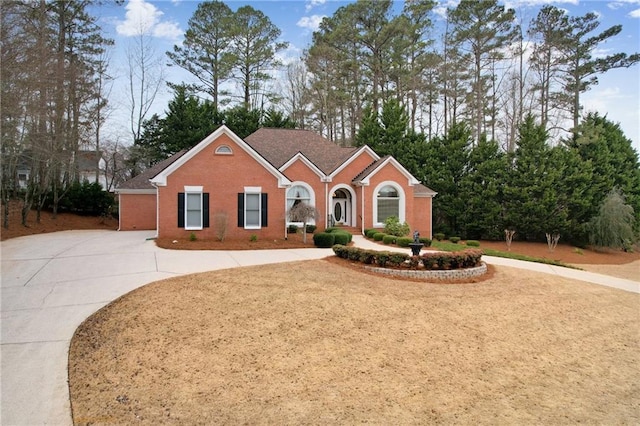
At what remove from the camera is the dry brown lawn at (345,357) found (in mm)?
4766

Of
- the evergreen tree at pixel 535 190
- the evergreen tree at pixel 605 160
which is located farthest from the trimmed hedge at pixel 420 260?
the evergreen tree at pixel 605 160

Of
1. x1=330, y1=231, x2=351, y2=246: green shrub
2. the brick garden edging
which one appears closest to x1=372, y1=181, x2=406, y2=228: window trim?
x1=330, y1=231, x2=351, y2=246: green shrub

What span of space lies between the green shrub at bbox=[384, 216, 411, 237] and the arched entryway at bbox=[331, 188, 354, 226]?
3.09 meters

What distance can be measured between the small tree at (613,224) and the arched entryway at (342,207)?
706 inches

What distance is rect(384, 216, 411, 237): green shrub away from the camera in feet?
71.2

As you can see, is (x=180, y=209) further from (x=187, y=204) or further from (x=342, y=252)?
(x=342, y=252)

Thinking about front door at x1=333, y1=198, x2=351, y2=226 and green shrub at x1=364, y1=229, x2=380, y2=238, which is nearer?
green shrub at x1=364, y1=229, x2=380, y2=238

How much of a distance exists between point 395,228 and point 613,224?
16.6 meters

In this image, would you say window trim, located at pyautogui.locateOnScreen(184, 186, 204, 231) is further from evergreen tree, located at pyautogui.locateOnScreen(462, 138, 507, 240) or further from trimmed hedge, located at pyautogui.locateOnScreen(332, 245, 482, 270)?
evergreen tree, located at pyautogui.locateOnScreen(462, 138, 507, 240)

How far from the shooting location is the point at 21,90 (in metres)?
14.1

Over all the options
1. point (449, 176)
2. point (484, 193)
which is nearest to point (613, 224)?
point (484, 193)

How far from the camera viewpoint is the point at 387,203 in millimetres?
23609

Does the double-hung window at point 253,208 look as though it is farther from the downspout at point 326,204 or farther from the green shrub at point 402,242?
the green shrub at point 402,242

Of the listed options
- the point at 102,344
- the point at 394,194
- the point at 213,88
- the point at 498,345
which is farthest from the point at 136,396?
the point at 213,88
